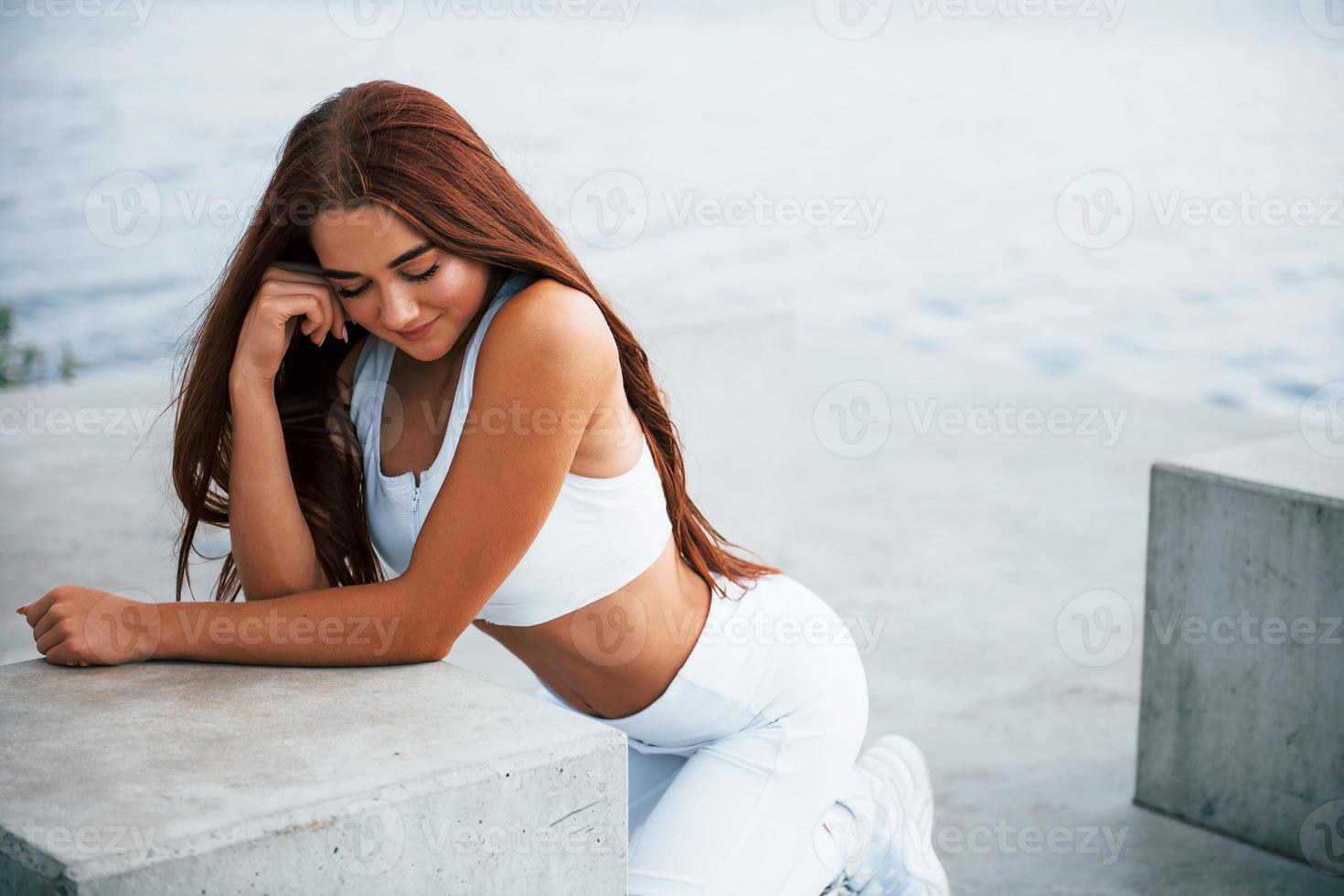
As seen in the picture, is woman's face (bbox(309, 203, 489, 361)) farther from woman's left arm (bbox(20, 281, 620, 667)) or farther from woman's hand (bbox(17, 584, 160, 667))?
woman's hand (bbox(17, 584, 160, 667))

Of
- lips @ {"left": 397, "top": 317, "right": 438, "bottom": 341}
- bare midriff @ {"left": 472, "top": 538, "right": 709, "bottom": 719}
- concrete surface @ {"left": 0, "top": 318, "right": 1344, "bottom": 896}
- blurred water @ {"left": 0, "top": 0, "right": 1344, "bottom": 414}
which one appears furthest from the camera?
blurred water @ {"left": 0, "top": 0, "right": 1344, "bottom": 414}

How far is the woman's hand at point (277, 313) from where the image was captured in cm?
182

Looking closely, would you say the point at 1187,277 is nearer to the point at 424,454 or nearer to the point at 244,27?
the point at 424,454

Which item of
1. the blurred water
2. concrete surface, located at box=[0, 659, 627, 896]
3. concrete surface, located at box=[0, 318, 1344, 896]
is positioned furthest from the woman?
the blurred water

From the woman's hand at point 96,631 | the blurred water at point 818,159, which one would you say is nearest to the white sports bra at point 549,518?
the woman's hand at point 96,631

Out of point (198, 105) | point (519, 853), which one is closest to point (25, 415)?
point (519, 853)

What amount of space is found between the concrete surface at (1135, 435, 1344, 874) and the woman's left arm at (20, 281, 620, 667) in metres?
1.56

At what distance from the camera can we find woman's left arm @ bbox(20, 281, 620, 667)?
1.66 metres

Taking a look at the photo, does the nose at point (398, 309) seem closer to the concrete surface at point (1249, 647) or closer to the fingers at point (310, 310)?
the fingers at point (310, 310)

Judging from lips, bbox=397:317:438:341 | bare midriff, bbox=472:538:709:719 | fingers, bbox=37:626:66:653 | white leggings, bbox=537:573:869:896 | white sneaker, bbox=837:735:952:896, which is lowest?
white sneaker, bbox=837:735:952:896

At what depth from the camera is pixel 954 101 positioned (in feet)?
63.9

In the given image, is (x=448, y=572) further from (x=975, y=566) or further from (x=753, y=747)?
(x=975, y=566)

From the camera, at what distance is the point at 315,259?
190 cm

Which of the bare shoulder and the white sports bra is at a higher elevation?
the bare shoulder
